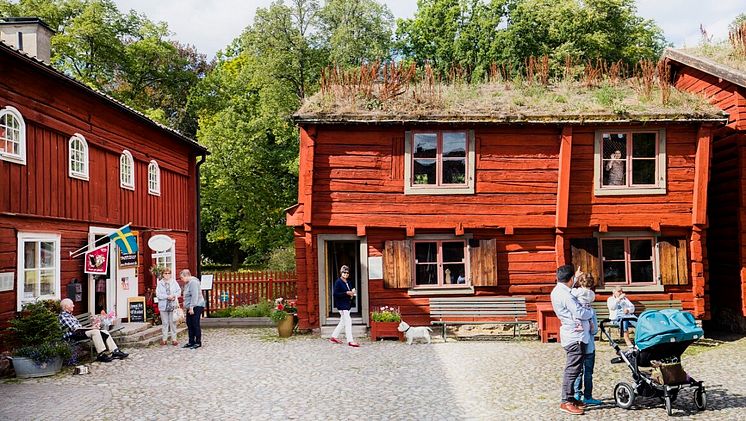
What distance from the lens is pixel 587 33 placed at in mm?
33312

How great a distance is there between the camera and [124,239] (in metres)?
14.8

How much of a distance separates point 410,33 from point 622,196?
23.5 metres

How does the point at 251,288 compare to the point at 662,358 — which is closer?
the point at 662,358

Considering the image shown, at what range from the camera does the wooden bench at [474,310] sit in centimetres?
1552

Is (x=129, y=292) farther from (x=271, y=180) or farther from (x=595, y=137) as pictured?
(x=271, y=180)

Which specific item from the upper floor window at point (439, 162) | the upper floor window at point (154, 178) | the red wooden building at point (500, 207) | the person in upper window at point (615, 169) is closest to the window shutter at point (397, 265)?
the red wooden building at point (500, 207)

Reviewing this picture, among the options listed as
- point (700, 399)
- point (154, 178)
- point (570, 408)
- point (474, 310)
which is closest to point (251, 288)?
point (154, 178)

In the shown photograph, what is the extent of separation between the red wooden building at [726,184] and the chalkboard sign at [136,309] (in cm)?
1471

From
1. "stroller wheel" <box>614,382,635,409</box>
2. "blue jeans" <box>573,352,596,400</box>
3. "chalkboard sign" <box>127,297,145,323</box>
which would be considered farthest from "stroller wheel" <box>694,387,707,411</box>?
"chalkboard sign" <box>127,297,145,323</box>

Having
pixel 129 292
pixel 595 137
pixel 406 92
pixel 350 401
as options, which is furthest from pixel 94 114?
pixel 595 137

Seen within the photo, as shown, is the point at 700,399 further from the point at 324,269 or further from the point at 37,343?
the point at 37,343

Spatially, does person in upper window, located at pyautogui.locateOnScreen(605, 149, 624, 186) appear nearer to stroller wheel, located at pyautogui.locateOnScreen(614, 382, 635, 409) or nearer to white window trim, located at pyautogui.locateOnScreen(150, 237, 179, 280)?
stroller wheel, located at pyautogui.locateOnScreen(614, 382, 635, 409)

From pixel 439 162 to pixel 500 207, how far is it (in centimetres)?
188

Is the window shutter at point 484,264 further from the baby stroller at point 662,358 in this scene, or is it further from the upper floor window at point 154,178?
the upper floor window at point 154,178
